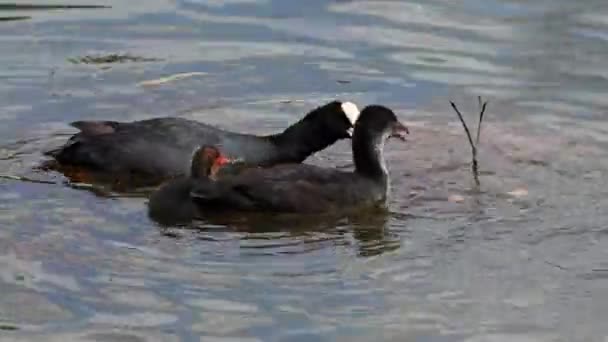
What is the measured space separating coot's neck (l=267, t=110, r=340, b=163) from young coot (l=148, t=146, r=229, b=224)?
3.61 feet

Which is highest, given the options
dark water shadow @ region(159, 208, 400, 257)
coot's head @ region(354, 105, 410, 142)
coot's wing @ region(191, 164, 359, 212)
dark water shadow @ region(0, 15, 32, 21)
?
dark water shadow @ region(0, 15, 32, 21)

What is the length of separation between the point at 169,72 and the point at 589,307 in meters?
5.62

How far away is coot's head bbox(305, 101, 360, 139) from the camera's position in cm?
1168

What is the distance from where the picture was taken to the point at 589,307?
8.58 m

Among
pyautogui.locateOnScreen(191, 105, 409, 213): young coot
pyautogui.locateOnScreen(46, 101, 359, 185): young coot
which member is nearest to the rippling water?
pyautogui.locateOnScreen(191, 105, 409, 213): young coot

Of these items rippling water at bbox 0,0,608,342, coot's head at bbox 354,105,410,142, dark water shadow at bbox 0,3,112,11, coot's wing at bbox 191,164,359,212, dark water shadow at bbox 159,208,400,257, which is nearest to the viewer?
rippling water at bbox 0,0,608,342

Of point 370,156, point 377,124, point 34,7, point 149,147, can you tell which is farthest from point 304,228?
point 34,7

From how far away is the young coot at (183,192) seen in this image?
998cm

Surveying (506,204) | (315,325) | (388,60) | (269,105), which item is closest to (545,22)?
(388,60)

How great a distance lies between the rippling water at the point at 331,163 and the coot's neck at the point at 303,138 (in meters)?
0.22

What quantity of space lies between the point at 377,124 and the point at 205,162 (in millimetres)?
1277

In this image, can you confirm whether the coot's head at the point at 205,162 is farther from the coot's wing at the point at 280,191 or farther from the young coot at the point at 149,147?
the young coot at the point at 149,147

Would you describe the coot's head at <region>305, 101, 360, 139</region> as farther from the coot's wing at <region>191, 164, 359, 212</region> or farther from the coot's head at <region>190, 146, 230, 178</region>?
the coot's head at <region>190, 146, 230, 178</region>

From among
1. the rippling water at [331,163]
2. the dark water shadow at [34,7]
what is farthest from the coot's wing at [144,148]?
the dark water shadow at [34,7]
